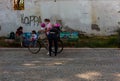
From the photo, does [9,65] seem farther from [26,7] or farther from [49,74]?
[26,7]

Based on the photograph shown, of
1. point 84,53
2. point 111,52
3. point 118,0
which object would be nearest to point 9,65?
point 84,53

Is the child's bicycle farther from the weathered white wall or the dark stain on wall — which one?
the dark stain on wall

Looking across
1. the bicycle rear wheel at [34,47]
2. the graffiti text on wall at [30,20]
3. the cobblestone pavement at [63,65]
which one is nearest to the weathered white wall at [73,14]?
the graffiti text on wall at [30,20]

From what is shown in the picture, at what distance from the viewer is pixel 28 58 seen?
1514 cm

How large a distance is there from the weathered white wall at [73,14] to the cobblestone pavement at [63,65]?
5432mm

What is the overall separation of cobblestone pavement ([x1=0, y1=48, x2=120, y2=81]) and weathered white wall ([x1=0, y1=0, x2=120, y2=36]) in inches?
214

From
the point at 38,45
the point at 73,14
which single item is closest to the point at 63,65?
the point at 38,45

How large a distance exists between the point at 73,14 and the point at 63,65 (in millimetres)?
Result: 10286

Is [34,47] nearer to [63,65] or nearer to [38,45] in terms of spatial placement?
[38,45]

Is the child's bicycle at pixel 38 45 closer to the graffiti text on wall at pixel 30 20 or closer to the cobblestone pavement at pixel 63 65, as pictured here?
the cobblestone pavement at pixel 63 65

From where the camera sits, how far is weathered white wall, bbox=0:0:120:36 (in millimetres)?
22953

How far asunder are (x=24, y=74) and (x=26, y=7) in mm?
12133

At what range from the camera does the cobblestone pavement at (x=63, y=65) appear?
10.9 m

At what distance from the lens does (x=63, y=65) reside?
13086 millimetres
